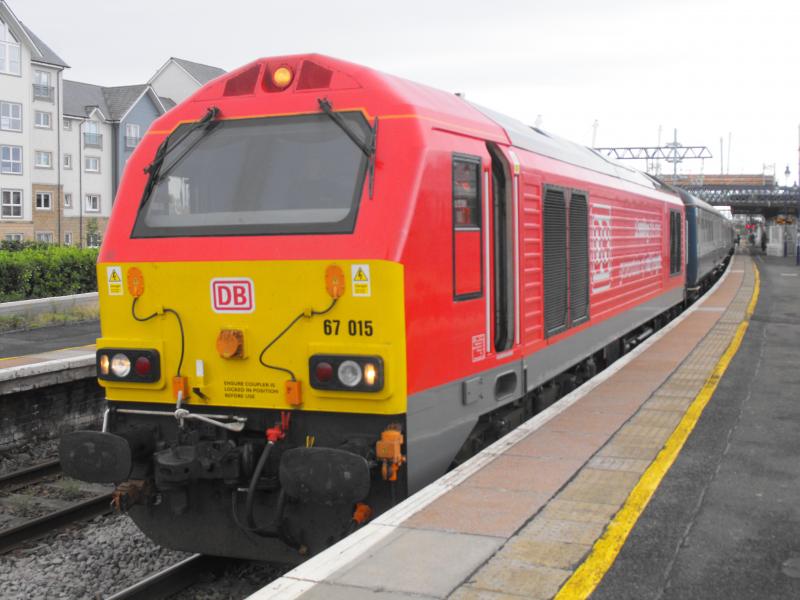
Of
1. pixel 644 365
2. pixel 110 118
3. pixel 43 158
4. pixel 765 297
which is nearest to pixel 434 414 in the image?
pixel 644 365

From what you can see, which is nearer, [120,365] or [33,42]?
[120,365]

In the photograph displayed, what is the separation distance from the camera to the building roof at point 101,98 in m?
52.6

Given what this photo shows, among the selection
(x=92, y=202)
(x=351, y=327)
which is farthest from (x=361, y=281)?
(x=92, y=202)

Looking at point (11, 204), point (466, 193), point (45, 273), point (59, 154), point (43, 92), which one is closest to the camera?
point (466, 193)

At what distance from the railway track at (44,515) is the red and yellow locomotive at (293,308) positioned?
1.86 m

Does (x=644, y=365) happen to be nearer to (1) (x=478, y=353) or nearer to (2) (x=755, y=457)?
(2) (x=755, y=457)

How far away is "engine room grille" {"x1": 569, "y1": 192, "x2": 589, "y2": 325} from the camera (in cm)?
861

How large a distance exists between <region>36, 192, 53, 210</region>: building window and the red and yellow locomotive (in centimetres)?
4606

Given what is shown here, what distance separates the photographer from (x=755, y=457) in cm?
708

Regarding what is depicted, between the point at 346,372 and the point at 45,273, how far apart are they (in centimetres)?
1571

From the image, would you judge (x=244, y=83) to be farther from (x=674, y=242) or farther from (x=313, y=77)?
(x=674, y=242)

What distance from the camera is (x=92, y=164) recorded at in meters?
53.2

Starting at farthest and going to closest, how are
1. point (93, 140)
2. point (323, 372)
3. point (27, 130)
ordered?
1. point (93, 140)
2. point (27, 130)
3. point (323, 372)

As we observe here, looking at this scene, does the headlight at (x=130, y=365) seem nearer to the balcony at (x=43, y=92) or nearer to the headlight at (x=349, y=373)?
the headlight at (x=349, y=373)
